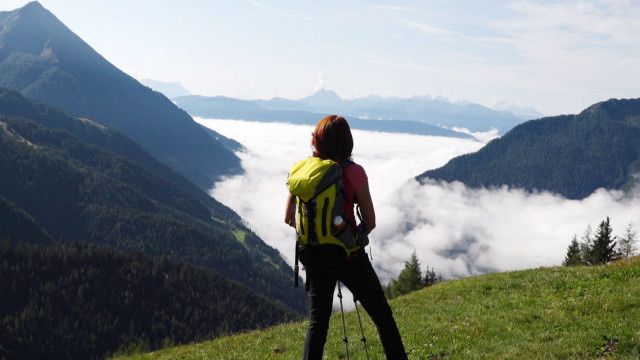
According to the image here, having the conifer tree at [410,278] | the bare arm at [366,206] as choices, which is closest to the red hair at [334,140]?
the bare arm at [366,206]

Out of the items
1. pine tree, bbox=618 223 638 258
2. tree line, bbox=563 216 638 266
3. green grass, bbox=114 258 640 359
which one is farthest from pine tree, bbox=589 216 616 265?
green grass, bbox=114 258 640 359

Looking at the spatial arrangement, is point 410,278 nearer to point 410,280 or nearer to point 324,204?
point 410,280

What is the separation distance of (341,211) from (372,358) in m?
6.64

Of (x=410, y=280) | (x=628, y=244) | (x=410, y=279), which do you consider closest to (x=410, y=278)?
(x=410, y=279)

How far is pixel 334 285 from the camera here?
358 inches

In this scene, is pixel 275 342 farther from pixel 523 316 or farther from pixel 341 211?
pixel 341 211

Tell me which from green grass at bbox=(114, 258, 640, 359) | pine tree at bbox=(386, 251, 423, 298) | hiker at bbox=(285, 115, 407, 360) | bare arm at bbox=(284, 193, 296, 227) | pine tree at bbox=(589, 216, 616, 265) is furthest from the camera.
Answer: pine tree at bbox=(386, 251, 423, 298)

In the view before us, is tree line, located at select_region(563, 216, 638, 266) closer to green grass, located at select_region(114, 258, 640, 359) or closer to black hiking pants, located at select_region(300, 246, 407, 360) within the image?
green grass, located at select_region(114, 258, 640, 359)

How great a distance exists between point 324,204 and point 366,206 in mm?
678

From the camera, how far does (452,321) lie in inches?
698

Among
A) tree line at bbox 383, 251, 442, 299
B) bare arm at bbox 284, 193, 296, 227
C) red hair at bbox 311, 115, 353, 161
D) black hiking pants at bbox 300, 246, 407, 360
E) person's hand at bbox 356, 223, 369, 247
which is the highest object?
red hair at bbox 311, 115, 353, 161

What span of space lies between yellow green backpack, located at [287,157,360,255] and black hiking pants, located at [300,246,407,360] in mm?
206

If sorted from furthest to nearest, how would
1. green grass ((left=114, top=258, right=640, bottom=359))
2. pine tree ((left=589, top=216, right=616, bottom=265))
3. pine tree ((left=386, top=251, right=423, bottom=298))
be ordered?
pine tree ((left=386, top=251, right=423, bottom=298)) → pine tree ((left=589, top=216, right=616, bottom=265)) → green grass ((left=114, top=258, right=640, bottom=359))

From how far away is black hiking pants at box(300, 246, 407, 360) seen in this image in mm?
8961
